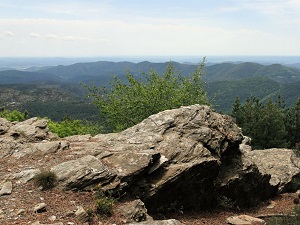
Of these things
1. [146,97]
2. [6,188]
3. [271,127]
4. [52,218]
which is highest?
[146,97]

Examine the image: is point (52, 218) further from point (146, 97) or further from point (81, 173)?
point (146, 97)

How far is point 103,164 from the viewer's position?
13977 mm

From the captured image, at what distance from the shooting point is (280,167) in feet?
84.2

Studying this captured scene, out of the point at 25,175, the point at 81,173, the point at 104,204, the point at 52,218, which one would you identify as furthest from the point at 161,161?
the point at 25,175

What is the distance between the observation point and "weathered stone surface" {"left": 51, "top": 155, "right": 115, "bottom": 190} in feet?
41.3

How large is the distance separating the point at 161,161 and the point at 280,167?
51.5ft

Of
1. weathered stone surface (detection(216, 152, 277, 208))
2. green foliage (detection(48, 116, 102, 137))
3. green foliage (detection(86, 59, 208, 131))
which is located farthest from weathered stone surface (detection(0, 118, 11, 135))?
green foliage (detection(48, 116, 102, 137))

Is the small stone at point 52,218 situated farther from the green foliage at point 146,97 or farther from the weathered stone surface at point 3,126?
the green foliage at point 146,97

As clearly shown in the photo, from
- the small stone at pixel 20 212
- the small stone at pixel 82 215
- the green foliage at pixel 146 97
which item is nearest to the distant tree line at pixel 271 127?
the green foliage at pixel 146 97

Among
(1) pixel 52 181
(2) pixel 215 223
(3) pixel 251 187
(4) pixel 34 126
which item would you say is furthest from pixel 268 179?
(4) pixel 34 126

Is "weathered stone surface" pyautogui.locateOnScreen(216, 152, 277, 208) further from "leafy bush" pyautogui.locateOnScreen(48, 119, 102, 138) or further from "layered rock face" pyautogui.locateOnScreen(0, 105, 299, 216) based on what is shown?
"leafy bush" pyautogui.locateOnScreen(48, 119, 102, 138)

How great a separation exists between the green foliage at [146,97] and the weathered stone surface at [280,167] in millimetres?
12130

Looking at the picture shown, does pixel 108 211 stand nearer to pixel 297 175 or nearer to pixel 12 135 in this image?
pixel 12 135

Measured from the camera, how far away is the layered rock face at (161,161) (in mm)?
13477
